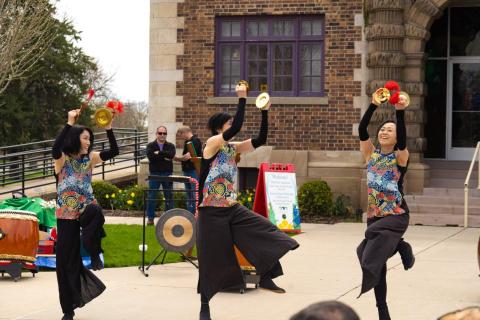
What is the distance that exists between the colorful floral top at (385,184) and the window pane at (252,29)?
12.6 meters

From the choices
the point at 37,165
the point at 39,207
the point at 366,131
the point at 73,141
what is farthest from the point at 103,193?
the point at 366,131

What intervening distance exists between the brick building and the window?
21 mm

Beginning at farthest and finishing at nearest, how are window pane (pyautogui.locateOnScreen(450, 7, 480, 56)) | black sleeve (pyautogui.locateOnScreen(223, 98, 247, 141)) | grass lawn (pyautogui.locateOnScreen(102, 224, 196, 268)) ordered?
window pane (pyautogui.locateOnScreen(450, 7, 480, 56)) → grass lawn (pyautogui.locateOnScreen(102, 224, 196, 268)) → black sleeve (pyautogui.locateOnScreen(223, 98, 247, 141))

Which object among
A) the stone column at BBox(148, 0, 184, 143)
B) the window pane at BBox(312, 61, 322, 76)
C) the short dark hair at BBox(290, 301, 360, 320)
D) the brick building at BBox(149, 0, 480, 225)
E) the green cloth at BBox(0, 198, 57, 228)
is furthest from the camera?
the stone column at BBox(148, 0, 184, 143)

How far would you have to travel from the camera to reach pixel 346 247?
14.6m

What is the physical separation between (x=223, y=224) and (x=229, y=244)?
180mm

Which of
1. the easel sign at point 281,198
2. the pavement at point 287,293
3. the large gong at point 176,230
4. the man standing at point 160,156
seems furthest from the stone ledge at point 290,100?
the large gong at point 176,230

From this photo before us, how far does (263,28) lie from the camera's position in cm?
2080

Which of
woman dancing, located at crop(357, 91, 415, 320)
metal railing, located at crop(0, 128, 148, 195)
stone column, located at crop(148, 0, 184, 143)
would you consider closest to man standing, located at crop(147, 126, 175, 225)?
stone column, located at crop(148, 0, 184, 143)

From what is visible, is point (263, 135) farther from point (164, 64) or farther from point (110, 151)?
point (164, 64)

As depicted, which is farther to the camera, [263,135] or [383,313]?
[263,135]

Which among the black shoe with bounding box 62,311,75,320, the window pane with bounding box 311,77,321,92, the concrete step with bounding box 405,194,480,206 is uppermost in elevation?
the window pane with bounding box 311,77,321,92

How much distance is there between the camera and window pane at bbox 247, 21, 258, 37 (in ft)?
68.3

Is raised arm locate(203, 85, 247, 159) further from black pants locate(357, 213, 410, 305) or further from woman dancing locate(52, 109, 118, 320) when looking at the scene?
black pants locate(357, 213, 410, 305)
